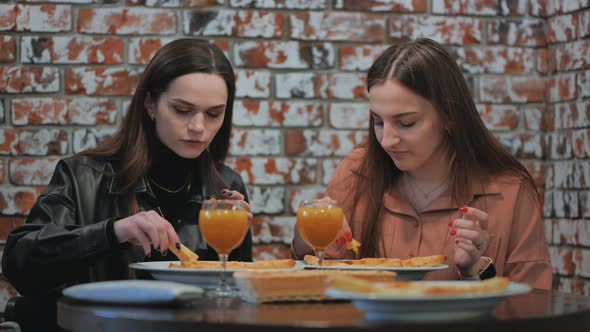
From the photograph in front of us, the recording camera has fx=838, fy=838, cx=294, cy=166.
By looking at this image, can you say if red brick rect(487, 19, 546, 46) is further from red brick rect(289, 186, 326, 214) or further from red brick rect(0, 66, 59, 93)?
red brick rect(0, 66, 59, 93)

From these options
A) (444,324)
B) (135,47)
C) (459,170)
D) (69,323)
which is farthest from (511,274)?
(135,47)

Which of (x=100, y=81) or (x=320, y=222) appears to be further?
(x=100, y=81)

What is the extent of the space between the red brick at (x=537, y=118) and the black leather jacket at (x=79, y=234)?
129 cm

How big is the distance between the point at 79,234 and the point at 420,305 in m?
1.01

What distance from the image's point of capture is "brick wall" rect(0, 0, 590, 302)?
2.94 metres

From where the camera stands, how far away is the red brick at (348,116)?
3094mm

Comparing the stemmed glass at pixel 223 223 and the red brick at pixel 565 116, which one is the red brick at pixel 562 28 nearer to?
the red brick at pixel 565 116

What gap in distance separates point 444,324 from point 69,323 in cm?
64

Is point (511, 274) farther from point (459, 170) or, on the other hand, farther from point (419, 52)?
point (419, 52)

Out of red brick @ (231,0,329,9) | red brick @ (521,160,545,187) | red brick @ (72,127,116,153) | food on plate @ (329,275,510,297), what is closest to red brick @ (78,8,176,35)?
red brick @ (231,0,329,9)

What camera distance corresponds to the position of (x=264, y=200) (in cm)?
305

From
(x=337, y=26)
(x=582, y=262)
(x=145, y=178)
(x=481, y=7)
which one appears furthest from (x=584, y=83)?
(x=145, y=178)

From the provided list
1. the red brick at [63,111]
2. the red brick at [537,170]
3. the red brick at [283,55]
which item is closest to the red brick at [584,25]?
the red brick at [537,170]

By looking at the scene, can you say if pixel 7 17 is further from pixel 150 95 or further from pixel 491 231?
pixel 491 231
